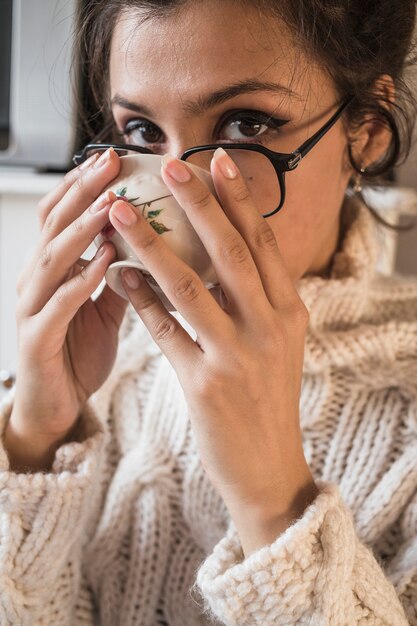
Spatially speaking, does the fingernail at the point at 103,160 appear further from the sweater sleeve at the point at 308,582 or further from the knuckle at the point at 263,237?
the sweater sleeve at the point at 308,582

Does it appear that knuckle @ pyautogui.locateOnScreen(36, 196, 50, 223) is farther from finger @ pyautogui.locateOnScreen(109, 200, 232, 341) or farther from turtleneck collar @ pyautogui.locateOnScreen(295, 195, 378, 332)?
turtleneck collar @ pyautogui.locateOnScreen(295, 195, 378, 332)

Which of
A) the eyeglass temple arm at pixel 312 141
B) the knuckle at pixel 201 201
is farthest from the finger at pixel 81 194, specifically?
the eyeglass temple arm at pixel 312 141

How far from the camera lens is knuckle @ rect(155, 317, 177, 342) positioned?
777mm

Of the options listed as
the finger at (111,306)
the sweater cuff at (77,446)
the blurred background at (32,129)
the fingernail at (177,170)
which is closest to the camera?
the fingernail at (177,170)

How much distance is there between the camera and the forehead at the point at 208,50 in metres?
0.81

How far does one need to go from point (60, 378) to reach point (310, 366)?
13.5 inches

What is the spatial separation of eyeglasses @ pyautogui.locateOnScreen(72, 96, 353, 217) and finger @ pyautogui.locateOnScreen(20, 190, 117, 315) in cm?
14

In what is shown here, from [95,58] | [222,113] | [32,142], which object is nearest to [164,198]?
[222,113]

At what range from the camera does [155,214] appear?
74 centimetres

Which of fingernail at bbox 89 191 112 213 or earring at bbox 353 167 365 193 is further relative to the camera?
earring at bbox 353 167 365 193

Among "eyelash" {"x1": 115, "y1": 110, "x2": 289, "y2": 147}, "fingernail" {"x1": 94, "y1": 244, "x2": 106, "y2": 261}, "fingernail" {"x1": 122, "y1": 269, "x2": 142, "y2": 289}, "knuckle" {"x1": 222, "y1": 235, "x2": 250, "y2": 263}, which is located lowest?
"fingernail" {"x1": 122, "y1": 269, "x2": 142, "y2": 289}

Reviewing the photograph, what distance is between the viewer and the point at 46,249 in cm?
84

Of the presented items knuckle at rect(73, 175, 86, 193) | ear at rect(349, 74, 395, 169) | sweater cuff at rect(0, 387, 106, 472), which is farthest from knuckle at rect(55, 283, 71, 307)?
ear at rect(349, 74, 395, 169)

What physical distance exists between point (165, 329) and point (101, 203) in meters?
0.15
